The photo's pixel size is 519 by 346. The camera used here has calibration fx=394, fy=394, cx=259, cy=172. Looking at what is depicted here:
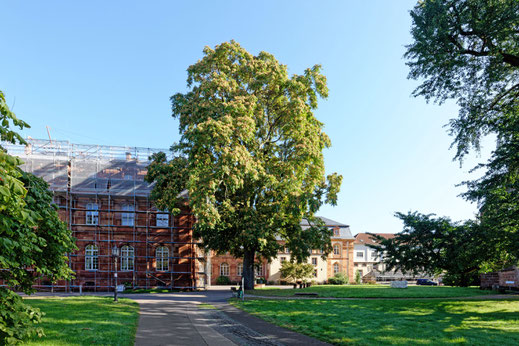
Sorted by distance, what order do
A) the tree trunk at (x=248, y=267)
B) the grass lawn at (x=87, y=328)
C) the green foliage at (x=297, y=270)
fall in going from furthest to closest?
the green foliage at (x=297, y=270), the tree trunk at (x=248, y=267), the grass lawn at (x=87, y=328)

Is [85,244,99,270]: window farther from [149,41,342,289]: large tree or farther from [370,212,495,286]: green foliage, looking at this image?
[370,212,495,286]: green foliage

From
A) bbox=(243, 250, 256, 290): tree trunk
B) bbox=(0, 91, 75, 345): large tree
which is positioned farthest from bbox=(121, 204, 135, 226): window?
bbox=(0, 91, 75, 345): large tree

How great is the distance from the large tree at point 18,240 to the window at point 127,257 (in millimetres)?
24856

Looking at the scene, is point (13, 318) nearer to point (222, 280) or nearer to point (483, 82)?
point (483, 82)

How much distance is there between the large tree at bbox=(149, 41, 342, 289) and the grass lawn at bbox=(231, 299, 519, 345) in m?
7.09

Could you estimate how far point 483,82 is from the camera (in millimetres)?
20172

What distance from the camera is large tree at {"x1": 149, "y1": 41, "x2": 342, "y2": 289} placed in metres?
22.9

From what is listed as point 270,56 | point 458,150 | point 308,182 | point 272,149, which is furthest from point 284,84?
point 458,150

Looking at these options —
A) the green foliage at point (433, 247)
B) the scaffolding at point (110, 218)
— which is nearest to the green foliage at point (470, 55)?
the green foliage at point (433, 247)

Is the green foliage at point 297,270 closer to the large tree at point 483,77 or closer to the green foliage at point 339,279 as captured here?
the green foliage at point 339,279

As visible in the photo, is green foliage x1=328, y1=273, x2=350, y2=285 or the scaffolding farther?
green foliage x1=328, y1=273, x2=350, y2=285

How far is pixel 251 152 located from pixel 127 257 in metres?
17.4

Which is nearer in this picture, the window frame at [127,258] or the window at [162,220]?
the window frame at [127,258]

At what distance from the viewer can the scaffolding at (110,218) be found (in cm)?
3453
